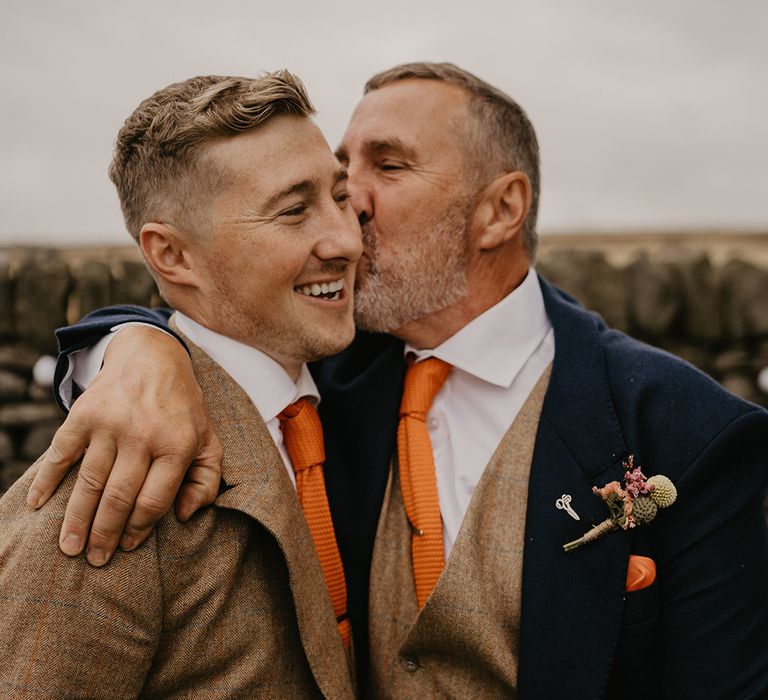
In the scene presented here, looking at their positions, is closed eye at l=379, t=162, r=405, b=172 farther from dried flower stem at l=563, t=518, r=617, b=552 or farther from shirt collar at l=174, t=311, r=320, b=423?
dried flower stem at l=563, t=518, r=617, b=552

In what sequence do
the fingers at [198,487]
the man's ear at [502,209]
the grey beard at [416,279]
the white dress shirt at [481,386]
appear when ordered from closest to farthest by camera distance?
the fingers at [198,487], the white dress shirt at [481,386], the grey beard at [416,279], the man's ear at [502,209]

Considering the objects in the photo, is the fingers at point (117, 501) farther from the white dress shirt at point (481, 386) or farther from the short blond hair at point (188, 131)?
the white dress shirt at point (481, 386)

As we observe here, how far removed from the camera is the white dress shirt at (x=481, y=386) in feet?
8.43

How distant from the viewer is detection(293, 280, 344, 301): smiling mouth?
242 cm

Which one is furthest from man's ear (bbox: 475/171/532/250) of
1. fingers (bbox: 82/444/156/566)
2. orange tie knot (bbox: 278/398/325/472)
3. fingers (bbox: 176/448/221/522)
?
fingers (bbox: 82/444/156/566)

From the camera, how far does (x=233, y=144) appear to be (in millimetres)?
2244

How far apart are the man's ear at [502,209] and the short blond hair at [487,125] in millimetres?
57

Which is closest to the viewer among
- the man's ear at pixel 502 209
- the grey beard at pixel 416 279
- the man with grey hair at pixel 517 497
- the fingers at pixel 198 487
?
the fingers at pixel 198 487

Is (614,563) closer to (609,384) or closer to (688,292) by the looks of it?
(609,384)

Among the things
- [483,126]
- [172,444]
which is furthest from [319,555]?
[483,126]

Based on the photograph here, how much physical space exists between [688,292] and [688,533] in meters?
4.03

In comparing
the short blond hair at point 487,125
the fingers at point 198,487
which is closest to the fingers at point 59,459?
the fingers at point 198,487

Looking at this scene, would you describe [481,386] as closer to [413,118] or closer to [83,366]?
[413,118]

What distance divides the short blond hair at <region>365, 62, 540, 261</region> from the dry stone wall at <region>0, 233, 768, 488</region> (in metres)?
2.92
